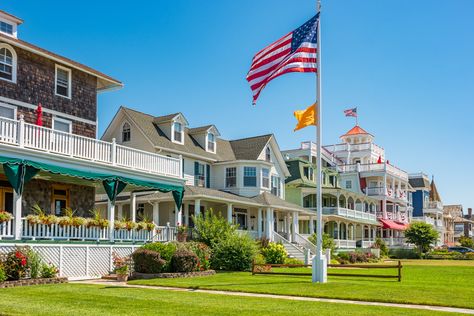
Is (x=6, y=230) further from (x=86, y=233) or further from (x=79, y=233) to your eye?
(x=86, y=233)

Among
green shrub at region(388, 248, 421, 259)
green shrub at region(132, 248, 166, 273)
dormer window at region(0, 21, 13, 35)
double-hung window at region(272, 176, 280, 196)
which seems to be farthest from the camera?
green shrub at region(388, 248, 421, 259)

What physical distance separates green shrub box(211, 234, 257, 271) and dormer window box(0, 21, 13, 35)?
14.1 meters

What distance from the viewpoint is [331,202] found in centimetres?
6025

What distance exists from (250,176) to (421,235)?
2671 centimetres

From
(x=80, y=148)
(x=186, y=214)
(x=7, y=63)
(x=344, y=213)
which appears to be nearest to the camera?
(x=80, y=148)

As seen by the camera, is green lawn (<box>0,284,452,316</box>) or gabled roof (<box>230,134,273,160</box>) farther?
gabled roof (<box>230,134,273,160</box>)

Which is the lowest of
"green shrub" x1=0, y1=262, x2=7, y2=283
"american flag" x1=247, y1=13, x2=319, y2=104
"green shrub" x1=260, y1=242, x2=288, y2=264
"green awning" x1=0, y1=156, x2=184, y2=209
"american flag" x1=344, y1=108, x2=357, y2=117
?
"green shrub" x1=260, y1=242, x2=288, y2=264

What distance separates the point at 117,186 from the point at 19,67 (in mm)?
6831

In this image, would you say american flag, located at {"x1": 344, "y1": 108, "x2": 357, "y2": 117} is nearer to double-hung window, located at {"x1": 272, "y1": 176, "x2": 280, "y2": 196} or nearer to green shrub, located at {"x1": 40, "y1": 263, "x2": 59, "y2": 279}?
double-hung window, located at {"x1": 272, "y1": 176, "x2": 280, "y2": 196}

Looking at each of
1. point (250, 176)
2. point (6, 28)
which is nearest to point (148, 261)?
point (6, 28)

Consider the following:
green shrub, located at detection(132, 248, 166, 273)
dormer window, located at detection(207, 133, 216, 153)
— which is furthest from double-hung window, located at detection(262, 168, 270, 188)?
green shrub, located at detection(132, 248, 166, 273)

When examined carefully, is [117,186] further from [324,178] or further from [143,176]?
[324,178]

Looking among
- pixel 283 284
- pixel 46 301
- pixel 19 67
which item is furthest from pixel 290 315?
pixel 19 67

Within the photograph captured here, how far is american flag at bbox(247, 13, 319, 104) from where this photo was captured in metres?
20.5
